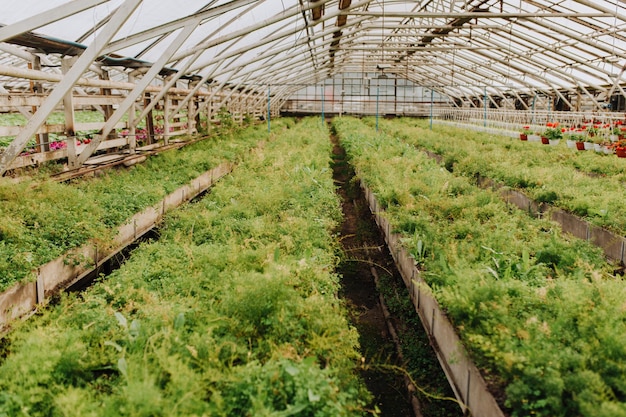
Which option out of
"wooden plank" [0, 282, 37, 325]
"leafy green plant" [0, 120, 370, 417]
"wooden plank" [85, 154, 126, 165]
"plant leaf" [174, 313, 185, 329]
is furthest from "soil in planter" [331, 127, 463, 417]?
"wooden plank" [85, 154, 126, 165]

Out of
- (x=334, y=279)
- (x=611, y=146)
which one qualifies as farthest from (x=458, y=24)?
(x=334, y=279)

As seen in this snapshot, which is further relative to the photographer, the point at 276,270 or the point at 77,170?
the point at 77,170

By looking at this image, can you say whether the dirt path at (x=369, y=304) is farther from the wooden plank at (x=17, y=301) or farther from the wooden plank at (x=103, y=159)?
the wooden plank at (x=103, y=159)

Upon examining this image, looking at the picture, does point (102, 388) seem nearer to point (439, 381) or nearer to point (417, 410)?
point (417, 410)

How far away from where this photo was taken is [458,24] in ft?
53.2

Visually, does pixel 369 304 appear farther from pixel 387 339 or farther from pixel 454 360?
pixel 454 360

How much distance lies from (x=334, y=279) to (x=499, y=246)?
1.77 m

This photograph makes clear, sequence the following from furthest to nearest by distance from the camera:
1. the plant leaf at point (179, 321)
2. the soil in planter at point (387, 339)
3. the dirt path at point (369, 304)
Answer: the dirt path at point (369, 304) < the soil in planter at point (387, 339) < the plant leaf at point (179, 321)

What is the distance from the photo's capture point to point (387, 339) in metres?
6.01

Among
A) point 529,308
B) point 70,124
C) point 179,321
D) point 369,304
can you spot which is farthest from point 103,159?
point 529,308

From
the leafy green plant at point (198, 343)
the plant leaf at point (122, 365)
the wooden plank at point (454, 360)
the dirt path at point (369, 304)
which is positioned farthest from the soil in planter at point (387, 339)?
the plant leaf at point (122, 365)

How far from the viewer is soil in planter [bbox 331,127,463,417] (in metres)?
4.81

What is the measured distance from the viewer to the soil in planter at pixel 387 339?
Answer: 4809mm

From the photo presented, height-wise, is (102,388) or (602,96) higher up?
(602,96)
